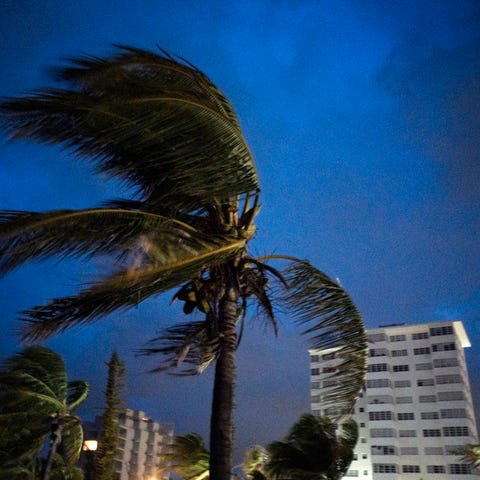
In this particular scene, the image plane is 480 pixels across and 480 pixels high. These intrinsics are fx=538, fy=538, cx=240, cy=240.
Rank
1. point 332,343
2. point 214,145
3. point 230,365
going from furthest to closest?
point 332,343
point 230,365
point 214,145

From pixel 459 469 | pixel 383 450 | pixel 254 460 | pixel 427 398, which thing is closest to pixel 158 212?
pixel 254 460

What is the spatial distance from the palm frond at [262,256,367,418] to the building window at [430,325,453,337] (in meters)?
93.0

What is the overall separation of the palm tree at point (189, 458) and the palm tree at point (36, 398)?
4.62 metres

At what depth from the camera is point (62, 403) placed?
943 inches

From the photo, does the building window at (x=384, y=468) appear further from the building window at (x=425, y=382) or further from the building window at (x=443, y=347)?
the building window at (x=443, y=347)

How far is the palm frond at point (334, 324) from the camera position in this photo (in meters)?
7.88

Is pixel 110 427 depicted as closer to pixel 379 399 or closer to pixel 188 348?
pixel 188 348

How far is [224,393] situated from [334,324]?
2.24 meters

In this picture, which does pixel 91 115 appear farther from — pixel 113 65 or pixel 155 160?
pixel 155 160

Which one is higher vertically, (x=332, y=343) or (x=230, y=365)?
(x=332, y=343)

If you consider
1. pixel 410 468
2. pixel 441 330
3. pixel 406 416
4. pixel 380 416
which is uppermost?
pixel 441 330

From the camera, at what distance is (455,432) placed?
86.8m

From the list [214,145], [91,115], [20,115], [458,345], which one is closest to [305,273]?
[214,145]

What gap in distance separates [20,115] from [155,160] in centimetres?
165
